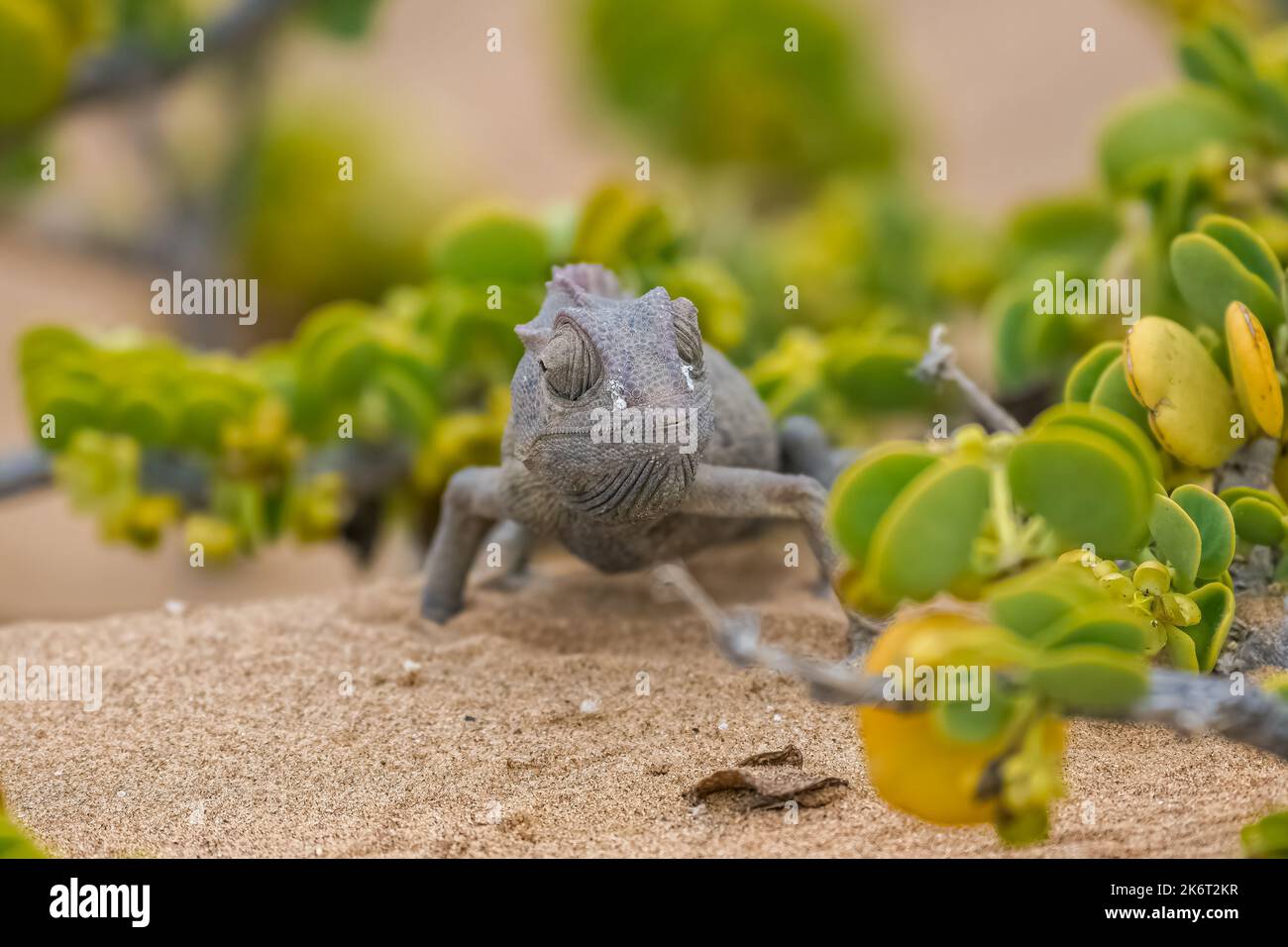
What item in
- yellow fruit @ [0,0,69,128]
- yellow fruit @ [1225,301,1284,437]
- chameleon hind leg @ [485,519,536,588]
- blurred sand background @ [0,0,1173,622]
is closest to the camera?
yellow fruit @ [1225,301,1284,437]

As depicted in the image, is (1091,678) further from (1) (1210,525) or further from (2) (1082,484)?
(1) (1210,525)

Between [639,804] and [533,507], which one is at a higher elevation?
[533,507]

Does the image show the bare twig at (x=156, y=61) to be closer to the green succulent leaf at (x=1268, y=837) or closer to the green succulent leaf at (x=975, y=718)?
the green succulent leaf at (x=975, y=718)

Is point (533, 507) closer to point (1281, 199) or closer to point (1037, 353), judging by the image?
point (1037, 353)

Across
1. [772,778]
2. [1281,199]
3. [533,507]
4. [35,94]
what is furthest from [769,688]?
[35,94]

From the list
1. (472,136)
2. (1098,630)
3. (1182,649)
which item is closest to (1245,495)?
(1182,649)

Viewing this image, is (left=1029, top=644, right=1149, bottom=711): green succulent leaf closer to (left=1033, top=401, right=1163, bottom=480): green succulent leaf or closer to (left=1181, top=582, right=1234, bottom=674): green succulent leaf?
(left=1033, top=401, right=1163, bottom=480): green succulent leaf

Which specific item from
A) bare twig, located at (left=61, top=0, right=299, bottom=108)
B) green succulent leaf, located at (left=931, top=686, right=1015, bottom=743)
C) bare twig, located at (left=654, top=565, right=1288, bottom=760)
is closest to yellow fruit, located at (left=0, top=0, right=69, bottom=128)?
bare twig, located at (left=61, top=0, right=299, bottom=108)
